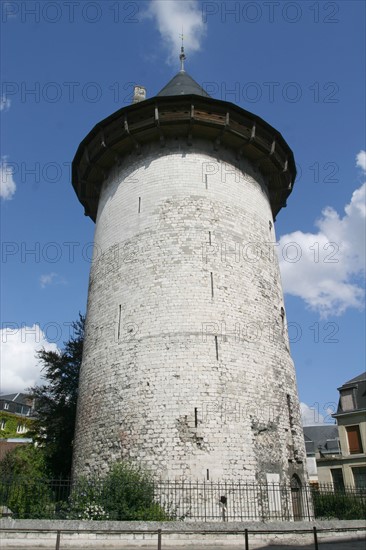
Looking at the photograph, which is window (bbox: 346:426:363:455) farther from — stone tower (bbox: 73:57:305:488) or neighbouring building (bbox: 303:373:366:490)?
stone tower (bbox: 73:57:305:488)

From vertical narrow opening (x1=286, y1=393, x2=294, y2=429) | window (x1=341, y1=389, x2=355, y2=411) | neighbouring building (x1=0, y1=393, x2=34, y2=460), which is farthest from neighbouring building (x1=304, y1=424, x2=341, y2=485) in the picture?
vertical narrow opening (x1=286, y1=393, x2=294, y2=429)

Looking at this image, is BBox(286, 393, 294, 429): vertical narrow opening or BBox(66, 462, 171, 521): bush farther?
BBox(286, 393, 294, 429): vertical narrow opening

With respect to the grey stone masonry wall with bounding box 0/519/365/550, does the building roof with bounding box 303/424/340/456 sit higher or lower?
higher

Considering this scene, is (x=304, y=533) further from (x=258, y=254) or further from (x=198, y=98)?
(x=198, y=98)

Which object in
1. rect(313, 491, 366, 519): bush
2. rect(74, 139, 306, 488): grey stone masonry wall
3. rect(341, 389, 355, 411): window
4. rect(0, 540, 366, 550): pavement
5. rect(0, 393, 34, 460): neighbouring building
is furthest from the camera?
rect(0, 393, 34, 460): neighbouring building

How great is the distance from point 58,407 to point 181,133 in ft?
39.5

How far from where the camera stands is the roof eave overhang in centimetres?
1572

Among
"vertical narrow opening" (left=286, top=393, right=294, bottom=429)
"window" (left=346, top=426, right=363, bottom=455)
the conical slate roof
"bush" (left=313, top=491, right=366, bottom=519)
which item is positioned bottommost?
"bush" (left=313, top=491, right=366, bottom=519)

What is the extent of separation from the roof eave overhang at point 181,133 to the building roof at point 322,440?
2787 centimetres

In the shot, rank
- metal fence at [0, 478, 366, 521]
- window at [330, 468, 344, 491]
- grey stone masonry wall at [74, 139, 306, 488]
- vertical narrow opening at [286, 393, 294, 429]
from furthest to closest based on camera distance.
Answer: window at [330, 468, 344, 491], vertical narrow opening at [286, 393, 294, 429], grey stone masonry wall at [74, 139, 306, 488], metal fence at [0, 478, 366, 521]

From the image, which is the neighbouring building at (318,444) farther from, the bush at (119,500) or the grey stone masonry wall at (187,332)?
the bush at (119,500)

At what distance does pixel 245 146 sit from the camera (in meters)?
16.6

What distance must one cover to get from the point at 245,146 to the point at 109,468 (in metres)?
11.4

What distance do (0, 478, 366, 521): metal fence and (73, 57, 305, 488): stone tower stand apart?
1.22 feet
